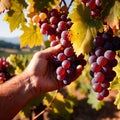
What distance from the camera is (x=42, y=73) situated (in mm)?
2100

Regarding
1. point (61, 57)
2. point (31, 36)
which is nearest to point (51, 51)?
point (61, 57)

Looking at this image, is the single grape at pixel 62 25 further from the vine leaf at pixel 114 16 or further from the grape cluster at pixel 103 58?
the vine leaf at pixel 114 16

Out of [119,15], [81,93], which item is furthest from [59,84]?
→ [81,93]

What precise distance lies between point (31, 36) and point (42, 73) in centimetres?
50

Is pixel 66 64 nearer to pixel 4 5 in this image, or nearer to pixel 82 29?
pixel 82 29

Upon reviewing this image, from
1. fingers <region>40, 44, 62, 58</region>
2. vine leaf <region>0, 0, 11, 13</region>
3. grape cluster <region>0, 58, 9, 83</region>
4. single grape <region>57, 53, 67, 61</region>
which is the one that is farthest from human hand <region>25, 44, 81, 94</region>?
grape cluster <region>0, 58, 9, 83</region>

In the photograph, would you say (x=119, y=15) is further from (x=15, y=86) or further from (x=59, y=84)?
(x=15, y=86)

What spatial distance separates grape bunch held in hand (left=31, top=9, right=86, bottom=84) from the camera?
178 centimetres

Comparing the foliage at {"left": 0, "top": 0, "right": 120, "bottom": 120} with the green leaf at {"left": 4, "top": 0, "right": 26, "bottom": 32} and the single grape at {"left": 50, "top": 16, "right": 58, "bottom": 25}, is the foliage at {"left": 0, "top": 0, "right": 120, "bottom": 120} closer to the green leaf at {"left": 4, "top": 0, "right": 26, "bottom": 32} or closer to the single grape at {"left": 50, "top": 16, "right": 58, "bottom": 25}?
the green leaf at {"left": 4, "top": 0, "right": 26, "bottom": 32}

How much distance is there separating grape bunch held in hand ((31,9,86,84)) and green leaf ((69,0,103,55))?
21 centimetres

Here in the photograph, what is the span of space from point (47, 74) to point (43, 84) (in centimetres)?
7

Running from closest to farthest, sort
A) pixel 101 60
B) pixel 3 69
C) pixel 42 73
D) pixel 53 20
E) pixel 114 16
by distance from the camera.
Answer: pixel 114 16 → pixel 101 60 → pixel 53 20 → pixel 42 73 → pixel 3 69

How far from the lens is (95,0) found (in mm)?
1588

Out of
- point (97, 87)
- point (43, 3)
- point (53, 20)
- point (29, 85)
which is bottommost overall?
point (97, 87)
